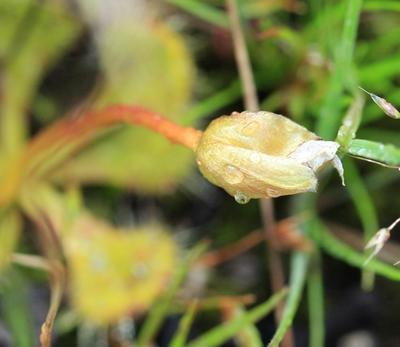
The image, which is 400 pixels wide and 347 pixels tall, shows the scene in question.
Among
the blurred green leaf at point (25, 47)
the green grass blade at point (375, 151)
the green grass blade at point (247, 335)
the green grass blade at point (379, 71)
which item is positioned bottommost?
the green grass blade at point (247, 335)

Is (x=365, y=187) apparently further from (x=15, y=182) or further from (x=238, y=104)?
(x=15, y=182)

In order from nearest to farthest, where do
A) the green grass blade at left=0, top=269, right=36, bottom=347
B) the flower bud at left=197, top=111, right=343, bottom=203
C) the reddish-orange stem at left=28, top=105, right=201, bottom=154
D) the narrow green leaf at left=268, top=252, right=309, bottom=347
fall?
the flower bud at left=197, top=111, right=343, bottom=203, the reddish-orange stem at left=28, top=105, right=201, bottom=154, the narrow green leaf at left=268, top=252, right=309, bottom=347, the green grass blade at left=0, top=269, right=36, bottom=347

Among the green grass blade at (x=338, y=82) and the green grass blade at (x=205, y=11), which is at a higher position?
the green grass blade at (x=205, y=11)

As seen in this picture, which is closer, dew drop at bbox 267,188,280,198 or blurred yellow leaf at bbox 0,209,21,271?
dew drop at bbox 267,188,280,198

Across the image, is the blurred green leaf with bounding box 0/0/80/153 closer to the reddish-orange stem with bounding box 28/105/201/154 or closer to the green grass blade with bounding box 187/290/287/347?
the reddish-orange stem with bounding box 28/105/201/154

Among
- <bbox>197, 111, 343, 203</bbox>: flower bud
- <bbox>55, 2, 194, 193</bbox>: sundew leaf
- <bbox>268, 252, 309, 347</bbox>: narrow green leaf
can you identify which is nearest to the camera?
<bbox>197, 111, 343, 203</bbox>: flower bud

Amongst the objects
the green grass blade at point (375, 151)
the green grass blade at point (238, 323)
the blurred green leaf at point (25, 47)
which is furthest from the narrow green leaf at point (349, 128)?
the blurred green leaf at point (25, 47)

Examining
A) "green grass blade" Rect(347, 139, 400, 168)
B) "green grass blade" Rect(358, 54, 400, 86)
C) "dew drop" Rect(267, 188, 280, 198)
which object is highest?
"green grass blade" Rect(358, 54, 400, 86)

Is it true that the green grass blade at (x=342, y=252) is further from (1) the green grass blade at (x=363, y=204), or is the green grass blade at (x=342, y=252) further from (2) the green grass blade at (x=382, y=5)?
(2) the green grass blade at (x=382, y=5)

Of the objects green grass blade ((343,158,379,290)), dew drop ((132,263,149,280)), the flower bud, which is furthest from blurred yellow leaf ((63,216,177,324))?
the flower bud
